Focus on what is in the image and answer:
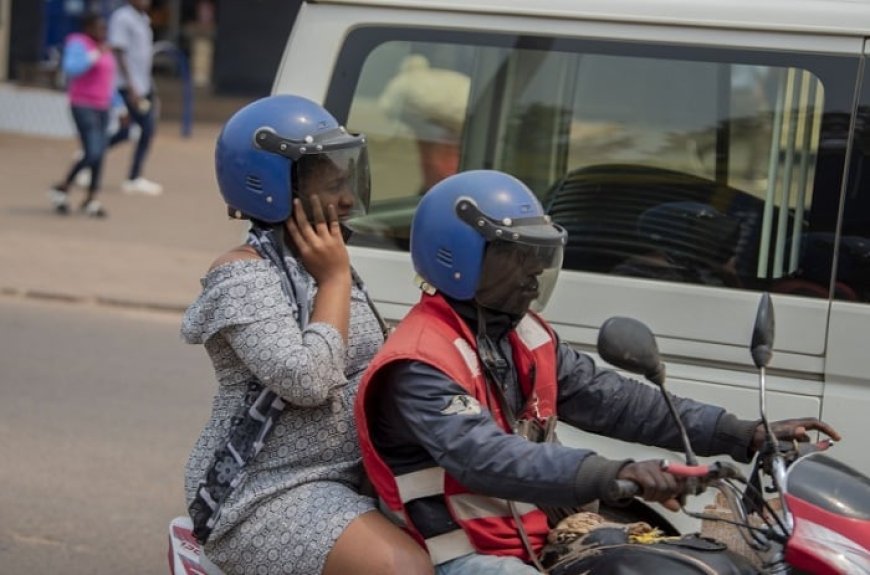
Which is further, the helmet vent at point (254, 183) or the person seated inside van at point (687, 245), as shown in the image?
the person seated inside van at point (687, 245)

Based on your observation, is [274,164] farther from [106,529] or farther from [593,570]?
[106,529]

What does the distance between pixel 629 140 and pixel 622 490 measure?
1.69 meters

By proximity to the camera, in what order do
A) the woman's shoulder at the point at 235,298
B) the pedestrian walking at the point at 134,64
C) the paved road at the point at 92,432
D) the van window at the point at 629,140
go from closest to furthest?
1. the woman's shoulder at the point at 235,298
2. the van window at the point at 629,140
3. the paved road at the point at 92,432
4. the pedestrian walking at the point at 134,64

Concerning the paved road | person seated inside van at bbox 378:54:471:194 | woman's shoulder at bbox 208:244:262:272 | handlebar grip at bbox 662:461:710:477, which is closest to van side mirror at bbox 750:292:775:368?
handlebar grip at bbox 662:461:710:477

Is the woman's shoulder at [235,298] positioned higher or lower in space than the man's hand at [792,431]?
higher

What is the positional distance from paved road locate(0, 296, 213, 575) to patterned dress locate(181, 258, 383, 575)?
7.72 feet

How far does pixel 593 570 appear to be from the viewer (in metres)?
2.90

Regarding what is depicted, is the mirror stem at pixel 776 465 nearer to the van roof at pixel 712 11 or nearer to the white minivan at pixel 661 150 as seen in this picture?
the white minivan at pixel 661 150

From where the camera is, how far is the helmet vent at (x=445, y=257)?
3102mm

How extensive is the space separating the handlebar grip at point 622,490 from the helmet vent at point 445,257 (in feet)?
1.94

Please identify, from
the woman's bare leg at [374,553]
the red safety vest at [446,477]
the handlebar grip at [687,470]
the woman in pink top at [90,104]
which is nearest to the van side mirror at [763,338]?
the handlebar grip at [687,470]

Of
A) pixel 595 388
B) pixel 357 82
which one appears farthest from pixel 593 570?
pixel 357 82

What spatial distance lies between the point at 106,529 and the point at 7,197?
335 inches

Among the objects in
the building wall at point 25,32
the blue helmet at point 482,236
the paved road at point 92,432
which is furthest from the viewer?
the building wall at point 25,32
